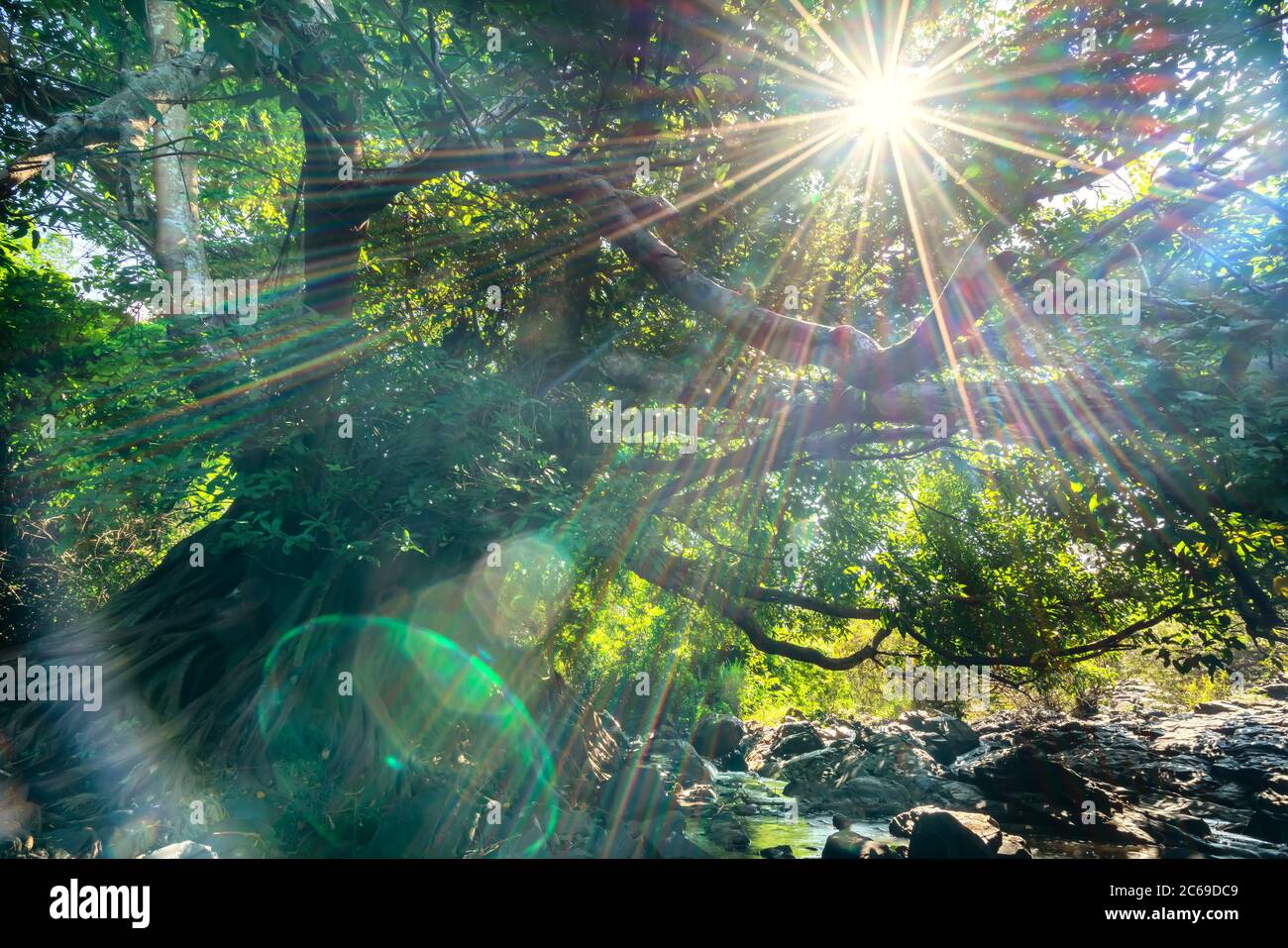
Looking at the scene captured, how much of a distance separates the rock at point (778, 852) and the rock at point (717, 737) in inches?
485

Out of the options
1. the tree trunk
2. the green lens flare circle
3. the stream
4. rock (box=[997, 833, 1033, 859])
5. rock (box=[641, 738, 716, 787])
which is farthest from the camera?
rock (box=[641, 738, 716, 787])

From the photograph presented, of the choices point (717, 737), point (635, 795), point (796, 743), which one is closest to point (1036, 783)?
point (796, 743)

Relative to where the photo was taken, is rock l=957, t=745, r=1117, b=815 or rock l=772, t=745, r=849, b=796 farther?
rock l=772, t=745, r=849, b=796

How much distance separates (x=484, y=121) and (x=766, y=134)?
346 cm

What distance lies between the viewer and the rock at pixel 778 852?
29.3 feet

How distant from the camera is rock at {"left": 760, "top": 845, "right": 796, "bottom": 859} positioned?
29.3 feet

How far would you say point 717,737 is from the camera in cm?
2234

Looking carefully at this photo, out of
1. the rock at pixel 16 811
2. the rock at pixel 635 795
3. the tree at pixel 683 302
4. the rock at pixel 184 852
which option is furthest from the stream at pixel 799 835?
the rock at pixel 16 811

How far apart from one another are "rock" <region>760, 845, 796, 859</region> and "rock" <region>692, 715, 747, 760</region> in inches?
485

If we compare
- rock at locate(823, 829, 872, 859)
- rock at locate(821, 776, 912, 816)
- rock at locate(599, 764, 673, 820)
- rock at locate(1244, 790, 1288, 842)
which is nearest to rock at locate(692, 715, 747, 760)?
rock at locate(821, 776, 912, 816)

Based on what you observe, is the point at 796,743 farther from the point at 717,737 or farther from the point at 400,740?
the point at 400,740

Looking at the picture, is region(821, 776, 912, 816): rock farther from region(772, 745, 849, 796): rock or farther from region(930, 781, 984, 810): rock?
region(772, 745, 849, 796): rock

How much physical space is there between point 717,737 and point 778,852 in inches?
538

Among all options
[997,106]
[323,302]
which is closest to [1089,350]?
[997,106]
